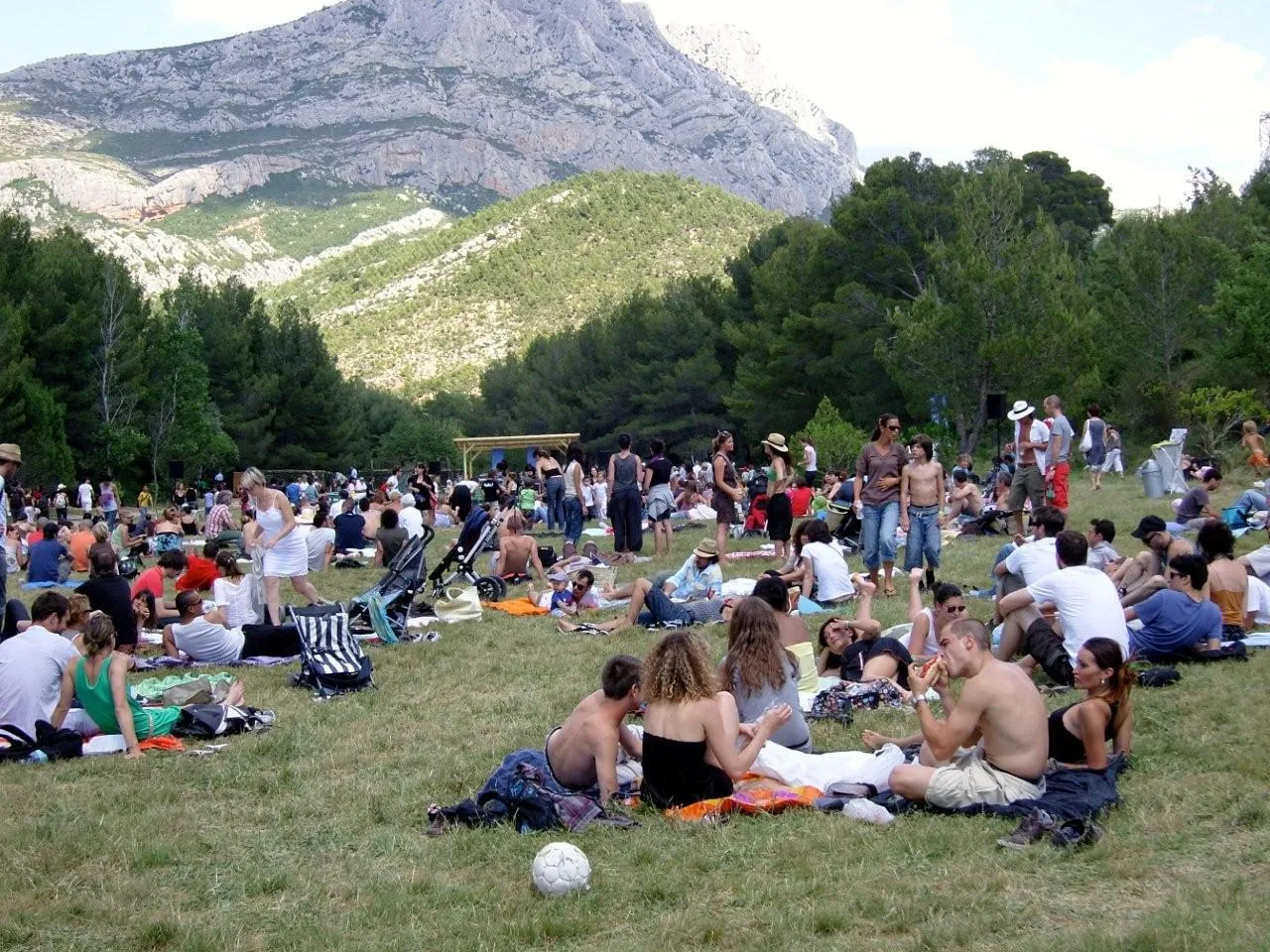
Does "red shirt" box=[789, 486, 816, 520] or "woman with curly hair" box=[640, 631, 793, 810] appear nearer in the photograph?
"woman with curly hair" box=[640, 631, 793, 810]

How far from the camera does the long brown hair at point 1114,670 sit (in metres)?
5.30

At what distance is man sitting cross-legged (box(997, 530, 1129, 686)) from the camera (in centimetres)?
701

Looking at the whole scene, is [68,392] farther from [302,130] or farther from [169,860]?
[302,130]

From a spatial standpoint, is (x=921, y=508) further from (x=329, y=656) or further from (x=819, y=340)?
(x=819, y=340)

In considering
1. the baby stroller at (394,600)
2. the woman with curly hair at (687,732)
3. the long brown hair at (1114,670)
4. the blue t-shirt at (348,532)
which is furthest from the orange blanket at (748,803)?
the blue t-shirt at (348,532)

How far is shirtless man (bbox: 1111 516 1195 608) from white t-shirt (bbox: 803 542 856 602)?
7.05 ft

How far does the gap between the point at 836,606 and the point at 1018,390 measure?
19.9m

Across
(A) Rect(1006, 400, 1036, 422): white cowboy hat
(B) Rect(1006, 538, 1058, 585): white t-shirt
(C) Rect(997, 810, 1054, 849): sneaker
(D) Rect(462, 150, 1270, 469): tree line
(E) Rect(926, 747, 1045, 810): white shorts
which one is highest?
(D) Rect(462, 150, 1270, 469): tree line

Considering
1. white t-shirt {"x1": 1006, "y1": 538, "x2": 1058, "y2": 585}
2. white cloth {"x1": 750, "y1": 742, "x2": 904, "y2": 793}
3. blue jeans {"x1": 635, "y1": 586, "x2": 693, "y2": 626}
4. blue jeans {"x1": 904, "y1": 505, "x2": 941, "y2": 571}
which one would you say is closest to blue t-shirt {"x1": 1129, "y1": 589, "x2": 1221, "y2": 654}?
white t-shirt {"x1": 1006, "y1": 538, "x2": 1058, "y2": 585}

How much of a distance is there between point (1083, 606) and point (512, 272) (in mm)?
88894

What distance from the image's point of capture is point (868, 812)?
516cm

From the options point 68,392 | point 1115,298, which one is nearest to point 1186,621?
point 1115,298

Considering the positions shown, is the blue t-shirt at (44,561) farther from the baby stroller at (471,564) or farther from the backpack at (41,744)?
the backpack at (41,744)

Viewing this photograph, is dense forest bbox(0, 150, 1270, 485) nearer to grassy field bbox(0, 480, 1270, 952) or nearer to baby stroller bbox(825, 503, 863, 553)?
baby stroller bbox(825, 503, 863, 553)
